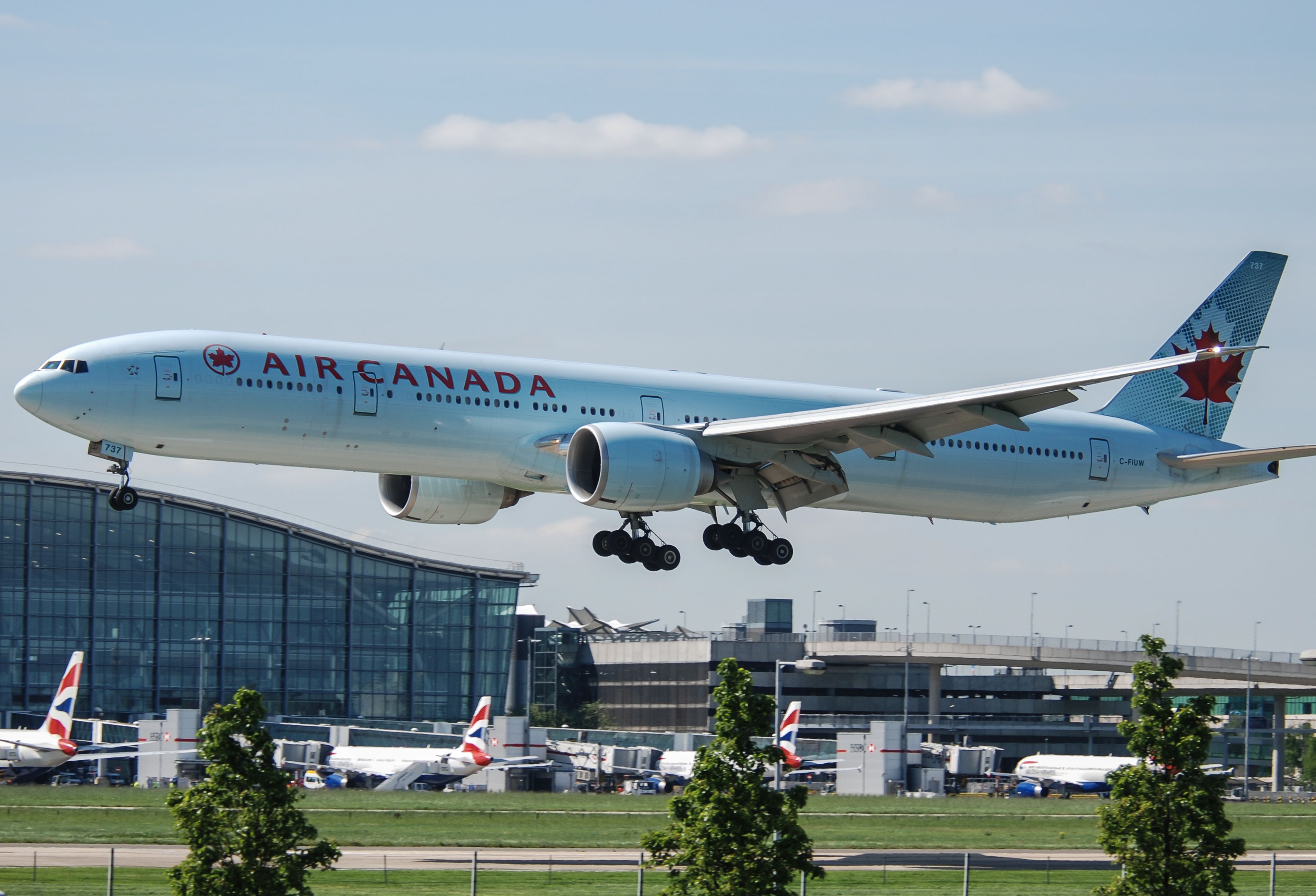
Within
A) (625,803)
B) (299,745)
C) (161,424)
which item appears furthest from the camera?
(299,745)

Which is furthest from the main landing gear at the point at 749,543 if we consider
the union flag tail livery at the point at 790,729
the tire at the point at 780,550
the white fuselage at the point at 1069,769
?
the white fuselage at the point at 1069,769

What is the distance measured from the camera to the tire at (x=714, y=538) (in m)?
46.6

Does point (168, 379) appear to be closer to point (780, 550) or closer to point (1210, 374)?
point (780, 550)

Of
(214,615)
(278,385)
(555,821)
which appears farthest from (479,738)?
(278,385)

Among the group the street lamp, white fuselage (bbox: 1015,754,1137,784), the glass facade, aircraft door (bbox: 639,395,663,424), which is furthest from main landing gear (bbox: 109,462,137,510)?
white fuselage (bbox: 1015,754,1137,784)

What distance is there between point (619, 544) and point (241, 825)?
69.9ft

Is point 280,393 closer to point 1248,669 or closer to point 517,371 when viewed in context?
point 517,371

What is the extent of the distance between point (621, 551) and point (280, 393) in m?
10.9

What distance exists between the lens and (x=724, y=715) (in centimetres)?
2580

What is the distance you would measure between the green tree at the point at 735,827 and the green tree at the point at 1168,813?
4972 millimetres

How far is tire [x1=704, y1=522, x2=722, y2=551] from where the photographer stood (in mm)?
46562

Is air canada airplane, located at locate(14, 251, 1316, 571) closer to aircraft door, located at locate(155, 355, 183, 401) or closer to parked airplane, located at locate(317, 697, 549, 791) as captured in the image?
aircraft door, located at locate(155, 355, 183, 401)

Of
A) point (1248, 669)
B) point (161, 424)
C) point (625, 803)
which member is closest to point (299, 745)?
point (625, 803)

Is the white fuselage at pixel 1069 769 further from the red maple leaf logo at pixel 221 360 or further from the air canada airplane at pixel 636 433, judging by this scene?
the red maple leaf logo at pixel 221 360
